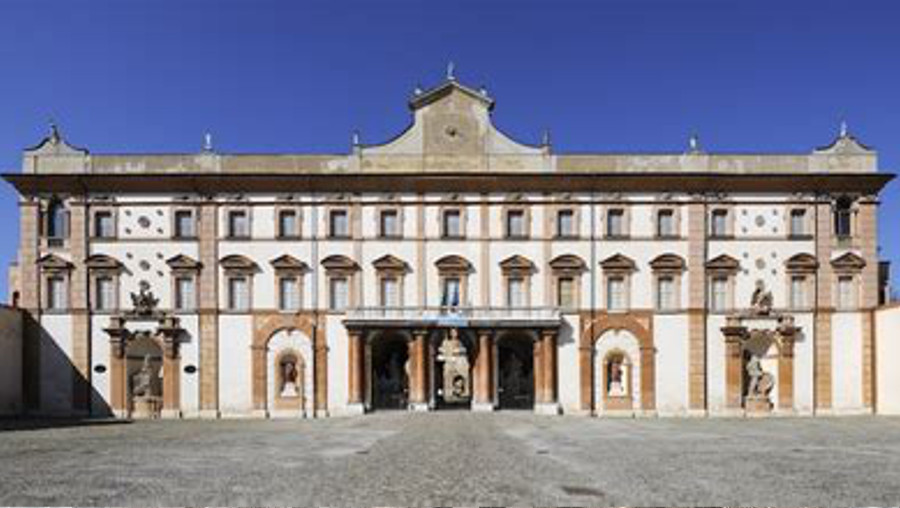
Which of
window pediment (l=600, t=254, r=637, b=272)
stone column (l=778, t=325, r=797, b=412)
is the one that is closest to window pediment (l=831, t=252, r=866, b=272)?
stone column (l=778, t=325, r=797, b=412)

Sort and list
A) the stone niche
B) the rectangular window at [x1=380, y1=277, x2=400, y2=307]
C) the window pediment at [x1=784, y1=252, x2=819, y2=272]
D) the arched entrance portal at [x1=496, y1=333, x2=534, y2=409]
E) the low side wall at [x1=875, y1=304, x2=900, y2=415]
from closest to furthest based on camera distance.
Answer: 1. the low side wall at [x1=875, y1=304, x2=900, y2=415]
2. the stone niche
3. the window pediment at [x1=784, y1=252, x2=819, y2=272]
4. the rectangular window at [x1=380, y1=277, x2=400, y2=307]
5. the arched entrance portal at [x1=496, y1=333, x2=534, y2=409]

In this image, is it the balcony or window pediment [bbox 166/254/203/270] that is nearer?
the balcony

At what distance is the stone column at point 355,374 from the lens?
141ft

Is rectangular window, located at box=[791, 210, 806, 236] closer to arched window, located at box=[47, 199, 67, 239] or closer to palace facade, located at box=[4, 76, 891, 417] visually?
palace facade, located at box=[4, 76, 891, 417]

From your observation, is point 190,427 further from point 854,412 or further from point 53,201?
point 854,412

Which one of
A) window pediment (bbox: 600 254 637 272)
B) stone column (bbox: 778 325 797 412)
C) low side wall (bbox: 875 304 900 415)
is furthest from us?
window pediment (bbox: 600 254 637 272)

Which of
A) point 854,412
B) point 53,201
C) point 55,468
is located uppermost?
point 53,201

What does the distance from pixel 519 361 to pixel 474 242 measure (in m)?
6.71

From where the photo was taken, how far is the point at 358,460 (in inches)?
806

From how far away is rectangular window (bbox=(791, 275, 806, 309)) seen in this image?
43.4 metres

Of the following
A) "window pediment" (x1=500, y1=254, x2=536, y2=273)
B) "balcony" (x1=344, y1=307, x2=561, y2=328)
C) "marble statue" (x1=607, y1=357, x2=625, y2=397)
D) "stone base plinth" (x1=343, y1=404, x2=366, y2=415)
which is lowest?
"stone base plinth" (x1=343, y1=404, x2=366, y2=415)

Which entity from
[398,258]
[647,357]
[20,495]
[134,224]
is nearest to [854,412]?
[647,357]

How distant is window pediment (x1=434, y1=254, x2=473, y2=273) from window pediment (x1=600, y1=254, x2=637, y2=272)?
627 centimetres

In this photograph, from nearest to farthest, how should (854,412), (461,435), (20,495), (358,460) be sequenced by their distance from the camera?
(20,495)
(358,460)
(461,435)
(854,412)
